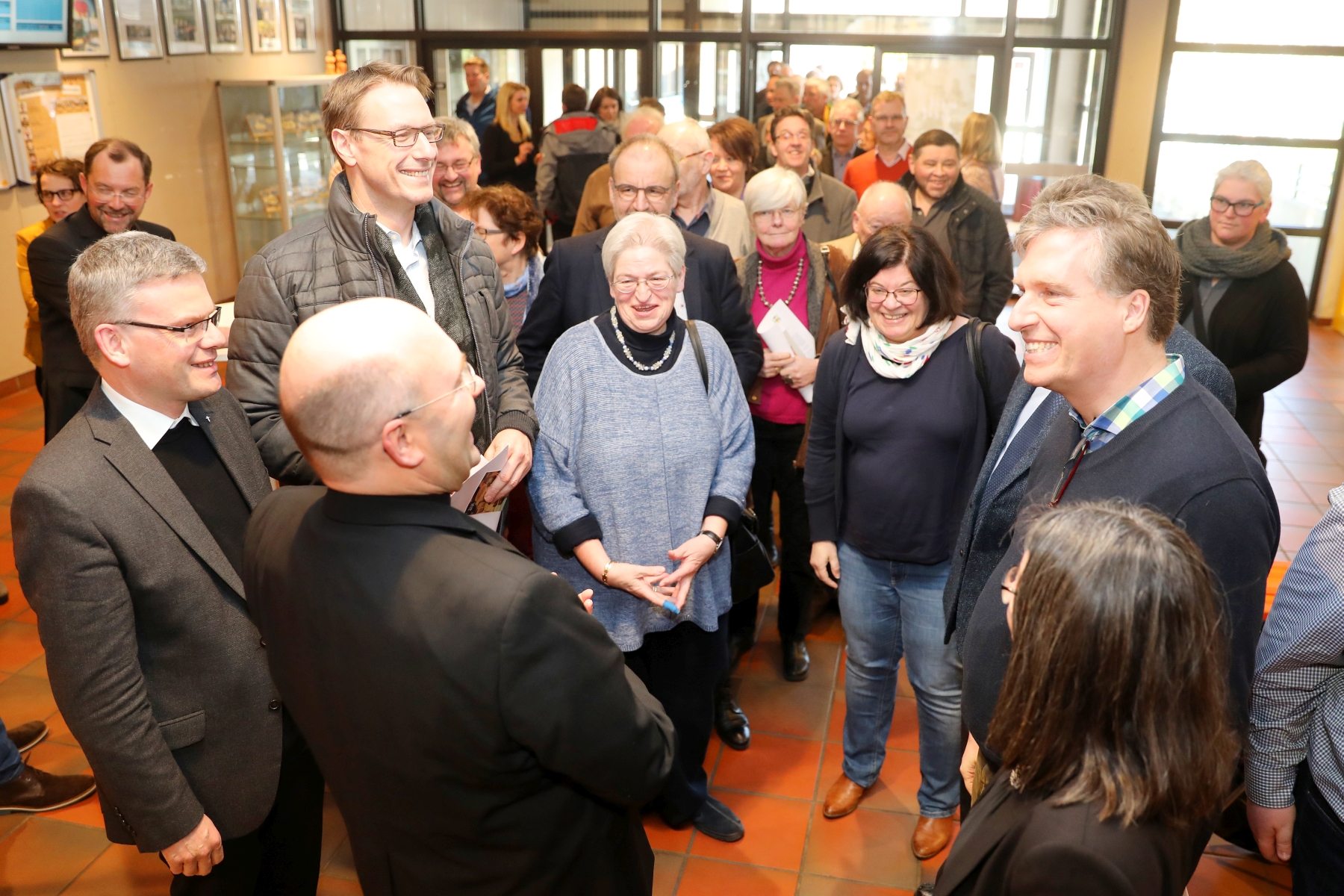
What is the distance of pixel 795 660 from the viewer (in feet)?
12.0

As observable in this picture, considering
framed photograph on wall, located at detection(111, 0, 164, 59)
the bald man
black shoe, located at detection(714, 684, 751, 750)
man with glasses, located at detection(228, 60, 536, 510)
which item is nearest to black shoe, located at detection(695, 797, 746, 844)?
black shoe, located at detection(714, 684, 751, 750)

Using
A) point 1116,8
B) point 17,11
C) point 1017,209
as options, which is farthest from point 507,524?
point 1116,8

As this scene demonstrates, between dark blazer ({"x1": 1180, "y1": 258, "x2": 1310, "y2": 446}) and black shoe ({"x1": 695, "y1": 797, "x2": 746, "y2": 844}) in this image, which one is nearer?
black shoe ({"x1": 695, "y1": 797, "x2": 746, "y2": 844})

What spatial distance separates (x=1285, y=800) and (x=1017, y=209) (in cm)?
754

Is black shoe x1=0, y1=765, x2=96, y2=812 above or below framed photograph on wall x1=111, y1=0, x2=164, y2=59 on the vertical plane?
below

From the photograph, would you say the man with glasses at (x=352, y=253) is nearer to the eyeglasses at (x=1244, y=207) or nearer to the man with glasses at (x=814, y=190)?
the man with glasses at (x=814, y=190)

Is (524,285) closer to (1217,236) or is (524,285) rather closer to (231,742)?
(231,742)

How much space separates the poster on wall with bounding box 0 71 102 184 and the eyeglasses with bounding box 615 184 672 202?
5087 millimetres

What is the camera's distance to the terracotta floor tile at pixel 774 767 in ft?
10.1

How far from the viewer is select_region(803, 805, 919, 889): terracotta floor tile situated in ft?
8.93

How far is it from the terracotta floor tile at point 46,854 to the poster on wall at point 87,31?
5887 millimetres

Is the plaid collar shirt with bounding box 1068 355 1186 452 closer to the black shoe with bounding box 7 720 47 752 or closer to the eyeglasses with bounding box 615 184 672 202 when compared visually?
the eyeglasses with bounding box 615 184 672 202

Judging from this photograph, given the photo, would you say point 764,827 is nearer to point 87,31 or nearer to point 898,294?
point 898,294

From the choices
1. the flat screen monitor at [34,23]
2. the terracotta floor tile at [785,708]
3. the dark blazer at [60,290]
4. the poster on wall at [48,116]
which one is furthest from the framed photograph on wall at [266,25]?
the terracotta floor tile at [785,708]
